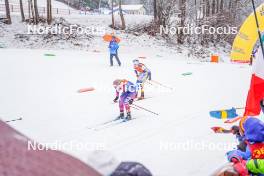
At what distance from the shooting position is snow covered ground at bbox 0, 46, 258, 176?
6.69 meters

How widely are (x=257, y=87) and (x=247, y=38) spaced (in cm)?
110

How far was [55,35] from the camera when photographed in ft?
89.7

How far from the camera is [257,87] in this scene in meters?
6.18

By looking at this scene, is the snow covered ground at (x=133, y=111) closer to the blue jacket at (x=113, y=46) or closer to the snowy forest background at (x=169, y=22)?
the blue jacket at (x=113, y=46)

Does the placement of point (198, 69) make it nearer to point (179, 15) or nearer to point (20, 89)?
point (20, 89)

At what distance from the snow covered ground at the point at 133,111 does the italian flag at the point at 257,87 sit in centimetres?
117

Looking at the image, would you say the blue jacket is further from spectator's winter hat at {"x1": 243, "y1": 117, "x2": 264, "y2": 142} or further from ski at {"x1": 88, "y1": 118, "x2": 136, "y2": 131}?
spectator's winter hat at {"x1": 243, "y1": 117, "x2": 264, "y2": 142}

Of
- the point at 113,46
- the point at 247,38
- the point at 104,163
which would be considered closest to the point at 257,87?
the point at 247,38

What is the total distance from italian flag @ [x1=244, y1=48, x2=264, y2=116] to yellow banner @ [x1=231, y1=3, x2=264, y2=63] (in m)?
0.32

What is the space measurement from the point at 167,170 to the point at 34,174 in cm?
540

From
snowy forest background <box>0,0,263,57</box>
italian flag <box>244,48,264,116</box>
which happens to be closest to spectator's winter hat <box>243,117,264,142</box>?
italian flag <box>244,48,264,116</box>

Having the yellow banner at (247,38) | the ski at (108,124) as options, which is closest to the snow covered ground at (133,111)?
the ski at (108,124)

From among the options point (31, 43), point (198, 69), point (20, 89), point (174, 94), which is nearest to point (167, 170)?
point (174, 94)

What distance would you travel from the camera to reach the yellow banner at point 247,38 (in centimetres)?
635
